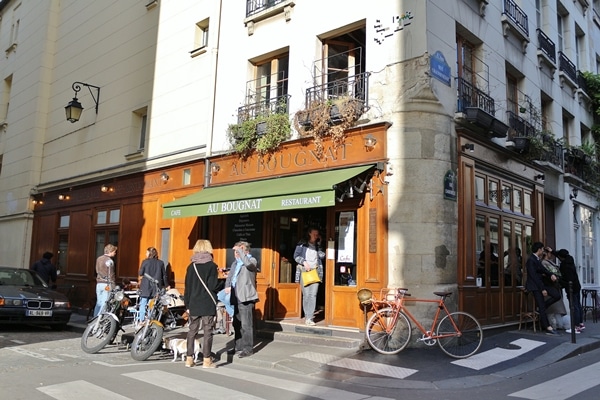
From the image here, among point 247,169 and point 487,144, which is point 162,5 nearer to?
point 247,169

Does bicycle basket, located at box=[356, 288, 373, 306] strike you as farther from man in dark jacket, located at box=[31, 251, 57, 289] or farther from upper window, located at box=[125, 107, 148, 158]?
man in dark jacket, located at box=[31, 251, 57, 289]

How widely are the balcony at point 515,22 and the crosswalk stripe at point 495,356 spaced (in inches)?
275

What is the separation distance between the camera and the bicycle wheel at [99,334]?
8430 millimetres

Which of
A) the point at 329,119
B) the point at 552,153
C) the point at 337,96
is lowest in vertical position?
the point at 329,119

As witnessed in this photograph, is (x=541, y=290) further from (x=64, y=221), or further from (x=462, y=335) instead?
(x=64, y=221)

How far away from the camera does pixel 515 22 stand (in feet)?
40.4

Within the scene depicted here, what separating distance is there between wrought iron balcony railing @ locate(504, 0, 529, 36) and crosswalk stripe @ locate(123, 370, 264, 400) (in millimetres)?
10359

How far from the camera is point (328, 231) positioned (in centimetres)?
1006

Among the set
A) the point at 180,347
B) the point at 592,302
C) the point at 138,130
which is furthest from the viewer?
the point at 138,130

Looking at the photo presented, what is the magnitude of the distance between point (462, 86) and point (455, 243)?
312 centimetres

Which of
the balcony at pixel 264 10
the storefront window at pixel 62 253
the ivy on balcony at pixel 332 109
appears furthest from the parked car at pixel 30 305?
the balcony at pixel 264 10

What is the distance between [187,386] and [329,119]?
5463mm

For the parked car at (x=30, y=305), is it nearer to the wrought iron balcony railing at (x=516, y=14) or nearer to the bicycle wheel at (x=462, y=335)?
the bicycle wheel at (x=462, y=335)

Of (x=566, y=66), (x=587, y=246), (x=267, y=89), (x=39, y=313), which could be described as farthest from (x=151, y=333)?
(x=566, y=66)
